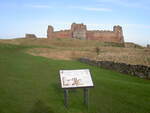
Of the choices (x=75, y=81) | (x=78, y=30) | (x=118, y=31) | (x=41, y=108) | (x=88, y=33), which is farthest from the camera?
(x=118, y=31)

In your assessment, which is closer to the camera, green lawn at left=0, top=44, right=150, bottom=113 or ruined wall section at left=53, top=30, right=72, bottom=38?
green lawn at left=0, top=44, right=150, bottom=113

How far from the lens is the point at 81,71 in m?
11.9

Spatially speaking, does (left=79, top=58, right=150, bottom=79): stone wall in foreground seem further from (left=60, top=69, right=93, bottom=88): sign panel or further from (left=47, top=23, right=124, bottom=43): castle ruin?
(left=47, top=23, right=124, bottom=43): castle ruin

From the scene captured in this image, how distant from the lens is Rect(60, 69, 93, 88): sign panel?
1110 cm

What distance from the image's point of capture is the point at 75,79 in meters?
11.4

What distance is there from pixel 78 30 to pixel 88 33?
4.08 meters

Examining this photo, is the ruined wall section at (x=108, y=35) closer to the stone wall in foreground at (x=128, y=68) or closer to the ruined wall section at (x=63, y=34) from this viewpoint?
the ruined wall section at (x=63, y=34)

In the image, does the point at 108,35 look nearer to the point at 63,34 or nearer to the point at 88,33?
the point at 88,33

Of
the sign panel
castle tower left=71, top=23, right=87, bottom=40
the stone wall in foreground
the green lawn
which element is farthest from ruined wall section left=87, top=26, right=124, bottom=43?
the sign panel

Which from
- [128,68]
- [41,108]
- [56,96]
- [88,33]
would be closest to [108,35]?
[88,33]

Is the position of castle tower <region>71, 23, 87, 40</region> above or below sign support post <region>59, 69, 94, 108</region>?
above

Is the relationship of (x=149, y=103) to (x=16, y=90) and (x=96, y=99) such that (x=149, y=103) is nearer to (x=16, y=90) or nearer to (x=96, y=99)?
(x=96, y=99)

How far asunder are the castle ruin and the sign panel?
70.1 meters

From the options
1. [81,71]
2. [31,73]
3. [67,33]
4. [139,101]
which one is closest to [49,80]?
[31,73]
